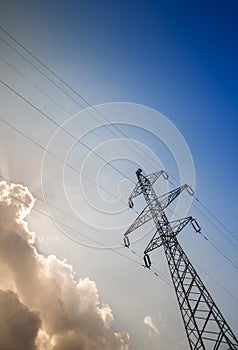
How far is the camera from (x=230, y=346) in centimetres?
1154

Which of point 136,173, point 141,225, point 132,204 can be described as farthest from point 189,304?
point 136,173

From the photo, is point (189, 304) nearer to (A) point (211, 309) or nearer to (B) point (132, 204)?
(A) point (211, 309)

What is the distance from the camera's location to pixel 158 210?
1653 cm

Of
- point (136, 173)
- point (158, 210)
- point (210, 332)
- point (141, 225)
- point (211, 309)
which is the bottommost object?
point (210, 332)

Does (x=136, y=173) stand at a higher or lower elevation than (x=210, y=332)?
higher

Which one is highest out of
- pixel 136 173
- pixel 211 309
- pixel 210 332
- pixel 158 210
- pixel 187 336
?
pixel 136 173

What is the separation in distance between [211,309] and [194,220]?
5309 millimetres

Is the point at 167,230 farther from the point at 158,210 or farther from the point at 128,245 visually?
the point at 128,245

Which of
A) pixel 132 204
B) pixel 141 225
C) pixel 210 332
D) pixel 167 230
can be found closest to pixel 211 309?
pixel 210 332

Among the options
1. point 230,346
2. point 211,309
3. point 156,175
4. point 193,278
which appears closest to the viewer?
point 230,346

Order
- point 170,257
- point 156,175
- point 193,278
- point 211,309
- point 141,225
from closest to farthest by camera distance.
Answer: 1. point 211,309
2. point 193,278
3. point 170,257
4. point 141,225
5. point 156,175

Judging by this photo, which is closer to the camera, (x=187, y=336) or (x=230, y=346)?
(x=230, y=346)

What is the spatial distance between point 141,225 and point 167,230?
199 centimetres

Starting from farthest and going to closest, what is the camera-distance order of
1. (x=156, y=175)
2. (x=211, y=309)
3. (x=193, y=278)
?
(x=156, y=175) → (x=193, y=278) → (x=211, y=309)
